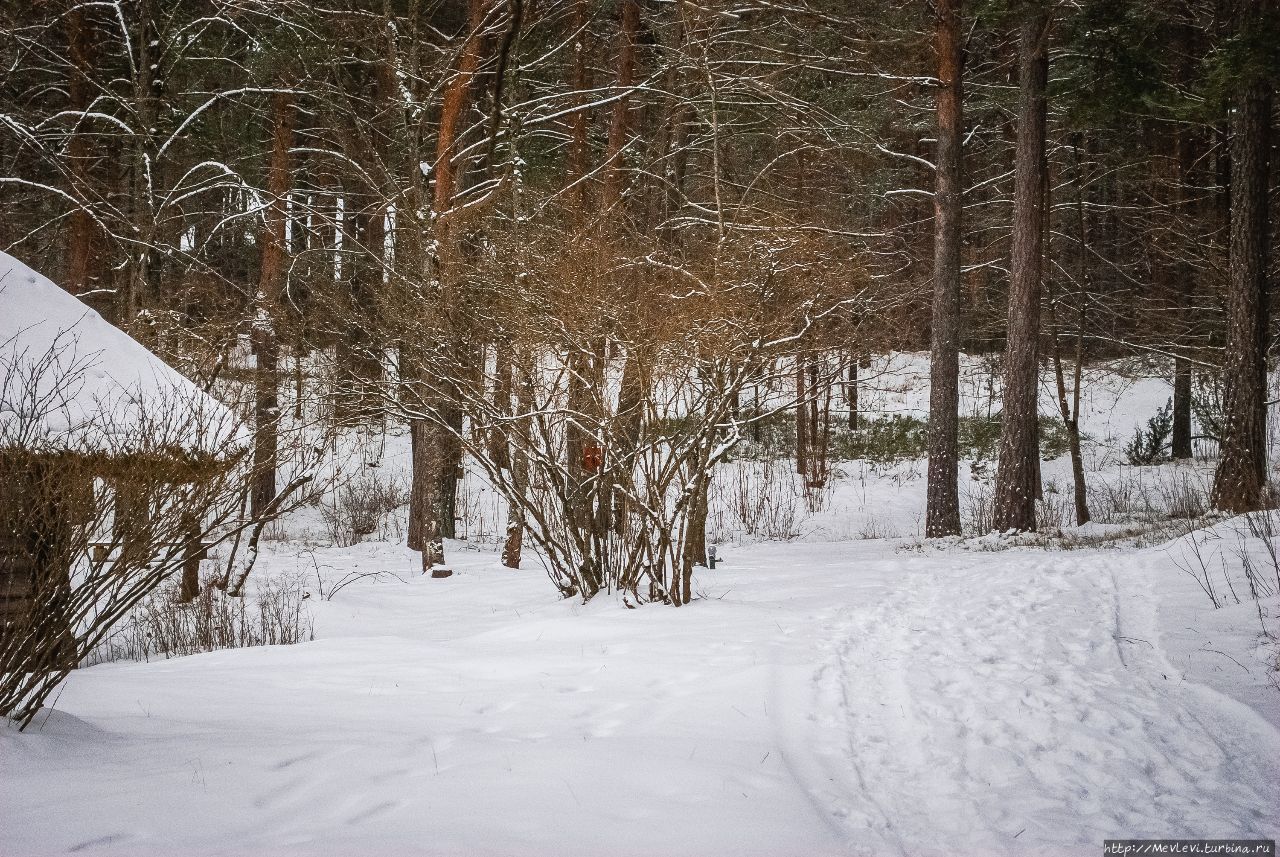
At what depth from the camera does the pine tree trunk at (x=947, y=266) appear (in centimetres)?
1066

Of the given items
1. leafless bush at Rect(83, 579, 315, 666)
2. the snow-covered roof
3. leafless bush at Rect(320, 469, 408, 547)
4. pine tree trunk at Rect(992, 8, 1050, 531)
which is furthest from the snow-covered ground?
leafless bush at Rect(320, 469, 408, 547)

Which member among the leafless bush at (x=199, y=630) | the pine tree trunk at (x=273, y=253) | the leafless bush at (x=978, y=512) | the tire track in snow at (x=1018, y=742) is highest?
the pine tree trunk at (x=273, y=253)

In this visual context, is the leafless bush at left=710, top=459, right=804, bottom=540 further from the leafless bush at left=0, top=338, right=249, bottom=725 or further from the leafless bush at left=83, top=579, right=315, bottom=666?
the leafless bush at left=0, top=338, right=249, bottom=725

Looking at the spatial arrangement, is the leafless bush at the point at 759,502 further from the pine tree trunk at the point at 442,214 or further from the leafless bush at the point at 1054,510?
the pine tree trunk at the point at 442,214

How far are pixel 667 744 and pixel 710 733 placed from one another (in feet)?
0.90

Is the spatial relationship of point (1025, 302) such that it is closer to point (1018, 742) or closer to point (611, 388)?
point (611, 388)

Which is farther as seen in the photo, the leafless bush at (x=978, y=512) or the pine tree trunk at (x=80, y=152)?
the pine tree trunk at (x=80, y=152)

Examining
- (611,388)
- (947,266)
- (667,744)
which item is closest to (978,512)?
(947,266)

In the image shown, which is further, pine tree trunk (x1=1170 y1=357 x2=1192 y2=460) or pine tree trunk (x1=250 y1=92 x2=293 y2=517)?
pine tree trunk (x1=1170 y1=357 x2=1192 y2=460)

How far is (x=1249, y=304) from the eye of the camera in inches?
375

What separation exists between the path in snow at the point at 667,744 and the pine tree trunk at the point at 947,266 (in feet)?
15.7

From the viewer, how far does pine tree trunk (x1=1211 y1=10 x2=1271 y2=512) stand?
31.0ft

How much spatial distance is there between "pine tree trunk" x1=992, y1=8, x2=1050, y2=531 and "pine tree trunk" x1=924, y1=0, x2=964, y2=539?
2.19 ft

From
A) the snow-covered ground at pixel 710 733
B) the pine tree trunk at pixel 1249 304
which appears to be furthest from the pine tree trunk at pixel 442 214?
the pine tree trunk at pixel 1249 304
